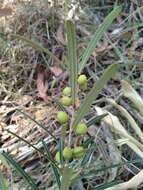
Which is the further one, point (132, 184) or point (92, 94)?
point (132, 184)

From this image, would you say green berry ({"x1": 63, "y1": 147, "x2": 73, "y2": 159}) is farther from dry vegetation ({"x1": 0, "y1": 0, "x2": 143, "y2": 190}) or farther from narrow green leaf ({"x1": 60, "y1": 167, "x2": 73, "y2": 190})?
dry vegetation ({"x1": 0, "y1": 0, "x2": 143, "y2": 190})

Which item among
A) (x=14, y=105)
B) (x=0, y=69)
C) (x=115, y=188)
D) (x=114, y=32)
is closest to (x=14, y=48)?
(x=0, y=69)

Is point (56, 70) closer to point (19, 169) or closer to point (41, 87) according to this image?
point (41, 87)

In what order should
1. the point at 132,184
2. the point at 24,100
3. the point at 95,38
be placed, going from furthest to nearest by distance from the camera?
the point at 24,100
the point at 132,184
the point at 95,38

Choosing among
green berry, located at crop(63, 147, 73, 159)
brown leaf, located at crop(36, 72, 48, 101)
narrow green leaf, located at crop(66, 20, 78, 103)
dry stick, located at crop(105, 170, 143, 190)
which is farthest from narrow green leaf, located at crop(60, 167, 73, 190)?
brown leaf, located at crop(36, 72, 48, 101)

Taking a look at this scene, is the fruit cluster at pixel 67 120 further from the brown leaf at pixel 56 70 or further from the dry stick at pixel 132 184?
the brown leaf at pixel 56 70

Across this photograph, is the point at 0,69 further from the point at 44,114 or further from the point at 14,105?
the point at 44,114

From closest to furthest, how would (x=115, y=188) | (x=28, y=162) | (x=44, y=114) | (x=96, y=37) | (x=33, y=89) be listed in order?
1. (x=96, y=37)
2. (x=115, y=188)
3. (x=28, y=162)
4. (x=44, y=114)
5. (x=33, y=89)

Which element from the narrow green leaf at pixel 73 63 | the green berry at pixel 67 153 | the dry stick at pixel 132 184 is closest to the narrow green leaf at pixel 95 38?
the narrow green leaf at pixel 73 63

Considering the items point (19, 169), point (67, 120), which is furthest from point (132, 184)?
point (67, 120)
